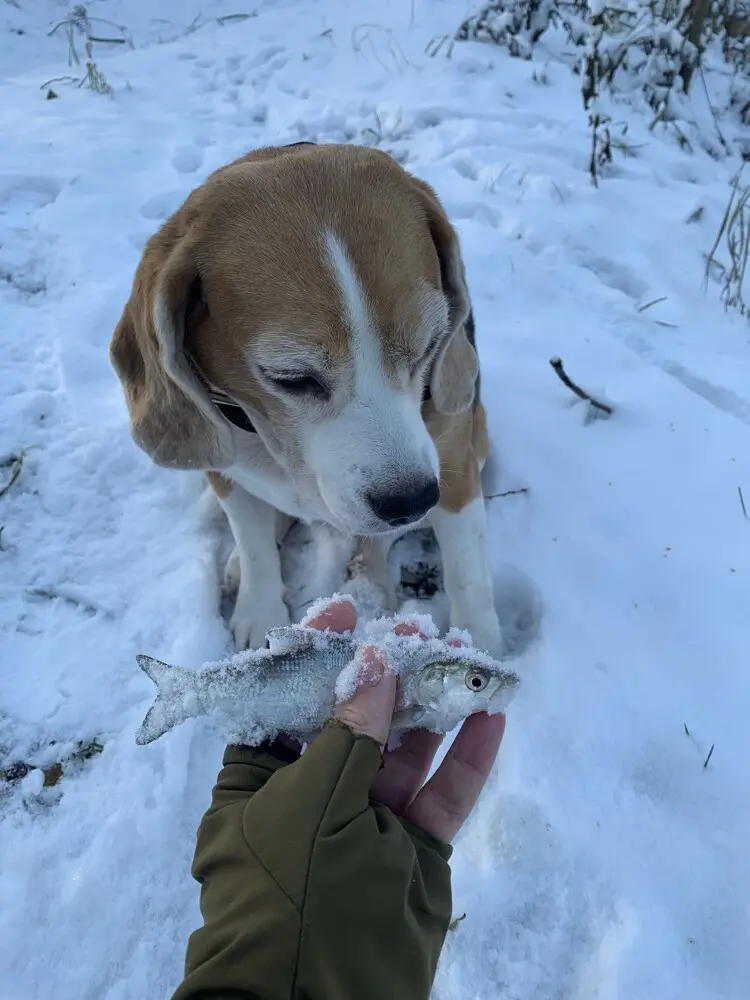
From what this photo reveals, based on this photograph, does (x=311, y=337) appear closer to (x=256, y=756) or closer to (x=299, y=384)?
(x=299, y=384)

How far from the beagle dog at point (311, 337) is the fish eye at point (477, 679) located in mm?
455

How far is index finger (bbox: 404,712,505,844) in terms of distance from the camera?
1.76m

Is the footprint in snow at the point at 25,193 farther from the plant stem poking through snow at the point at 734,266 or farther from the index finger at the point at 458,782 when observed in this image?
the index finger at the point at 458,782

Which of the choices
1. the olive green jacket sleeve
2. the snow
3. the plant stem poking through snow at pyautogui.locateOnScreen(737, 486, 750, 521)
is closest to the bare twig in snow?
the snow

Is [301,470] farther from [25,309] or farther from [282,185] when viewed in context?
[25,309]

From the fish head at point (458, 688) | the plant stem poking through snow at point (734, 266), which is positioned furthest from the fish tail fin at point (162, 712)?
the plant stem poking through snow at point (734, 266)

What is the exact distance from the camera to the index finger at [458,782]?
176 cm

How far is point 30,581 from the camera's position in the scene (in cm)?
264

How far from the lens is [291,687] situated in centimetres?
164

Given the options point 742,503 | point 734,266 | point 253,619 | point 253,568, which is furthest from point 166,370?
point 734,266

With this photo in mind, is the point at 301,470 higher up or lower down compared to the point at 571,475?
higher up

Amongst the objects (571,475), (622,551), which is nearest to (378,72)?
(571,475)

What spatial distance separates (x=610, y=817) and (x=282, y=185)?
1898 mm

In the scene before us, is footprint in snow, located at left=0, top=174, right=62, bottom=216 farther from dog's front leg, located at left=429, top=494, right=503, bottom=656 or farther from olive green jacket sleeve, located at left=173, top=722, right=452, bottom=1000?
olive green jacket sleeve, located at left=173, top=722, right=452, bottom=1000
